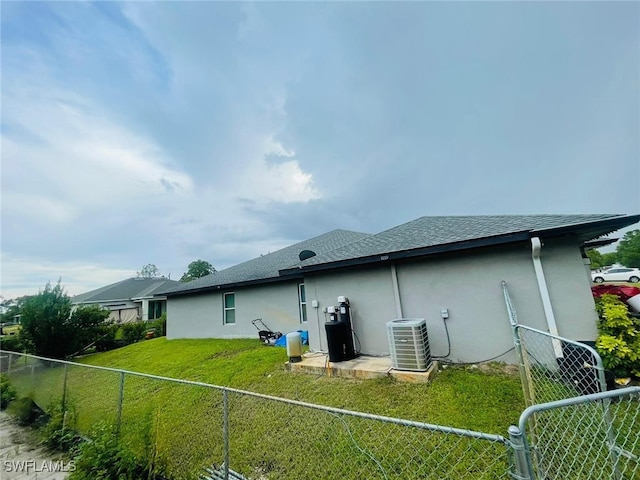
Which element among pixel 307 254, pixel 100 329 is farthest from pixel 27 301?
pixel 307 254

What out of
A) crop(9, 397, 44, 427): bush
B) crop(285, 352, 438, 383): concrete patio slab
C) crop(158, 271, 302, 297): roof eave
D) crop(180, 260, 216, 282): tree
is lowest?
crop(9, 397, 44, 427): bush

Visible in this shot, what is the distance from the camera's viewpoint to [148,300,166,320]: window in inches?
849

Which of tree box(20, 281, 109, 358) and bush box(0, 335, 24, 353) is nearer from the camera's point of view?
tree box(20, 281, 109, 358)

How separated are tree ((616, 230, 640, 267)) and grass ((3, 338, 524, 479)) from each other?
54.0 m

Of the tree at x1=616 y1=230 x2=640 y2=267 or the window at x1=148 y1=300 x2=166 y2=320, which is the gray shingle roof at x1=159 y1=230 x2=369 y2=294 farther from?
the tree at x1=616 y1=230 x2=640 y2=267

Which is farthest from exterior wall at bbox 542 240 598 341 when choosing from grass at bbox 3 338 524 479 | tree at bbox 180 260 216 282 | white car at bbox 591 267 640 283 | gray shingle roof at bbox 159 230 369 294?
tree at bbox 180 260 216 282

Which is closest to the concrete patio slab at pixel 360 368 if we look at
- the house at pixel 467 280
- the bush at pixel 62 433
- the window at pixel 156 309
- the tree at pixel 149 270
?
the house at pixel 467 280

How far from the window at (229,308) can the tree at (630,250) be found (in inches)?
2193

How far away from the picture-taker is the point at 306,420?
354 cm

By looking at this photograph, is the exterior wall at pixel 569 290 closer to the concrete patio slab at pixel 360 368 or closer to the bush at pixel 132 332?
the concrete patio slab at pixel 360 368

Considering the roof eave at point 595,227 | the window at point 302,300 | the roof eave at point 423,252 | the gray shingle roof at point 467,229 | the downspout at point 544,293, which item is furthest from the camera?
the window at point 302,300

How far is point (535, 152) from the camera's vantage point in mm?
11227

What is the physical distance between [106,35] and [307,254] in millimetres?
9088

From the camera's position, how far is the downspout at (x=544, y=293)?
433cm
